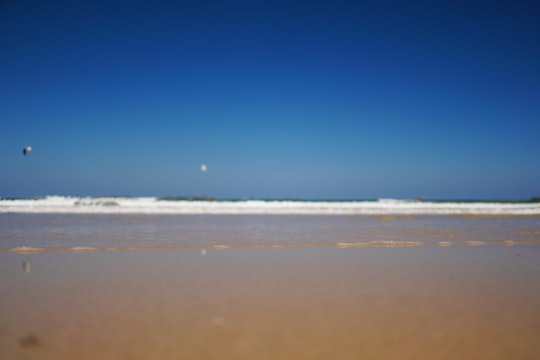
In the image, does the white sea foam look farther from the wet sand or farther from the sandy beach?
the wet sand

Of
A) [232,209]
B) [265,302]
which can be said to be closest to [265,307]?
[265,302]

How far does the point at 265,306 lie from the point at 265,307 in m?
0.03

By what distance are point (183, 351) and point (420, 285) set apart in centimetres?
263

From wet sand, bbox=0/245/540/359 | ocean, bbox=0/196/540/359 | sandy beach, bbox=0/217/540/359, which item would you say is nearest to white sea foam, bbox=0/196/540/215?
ocean, bbox=0/196/540/359

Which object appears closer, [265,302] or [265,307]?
[265,307]

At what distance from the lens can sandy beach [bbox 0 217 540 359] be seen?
2.31 metres

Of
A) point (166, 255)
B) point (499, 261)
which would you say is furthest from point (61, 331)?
point (499, 261)

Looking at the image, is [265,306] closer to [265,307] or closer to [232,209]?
[265,307]

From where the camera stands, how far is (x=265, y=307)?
3.06m

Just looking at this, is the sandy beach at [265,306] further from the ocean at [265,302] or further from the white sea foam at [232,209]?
the white sea foam at [232,209]

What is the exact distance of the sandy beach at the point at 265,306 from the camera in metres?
2.31

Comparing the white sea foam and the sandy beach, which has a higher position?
the white sea foam

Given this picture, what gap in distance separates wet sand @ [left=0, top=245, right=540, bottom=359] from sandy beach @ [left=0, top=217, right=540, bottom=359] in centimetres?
1

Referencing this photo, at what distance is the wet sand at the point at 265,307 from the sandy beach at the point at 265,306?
12 mm
